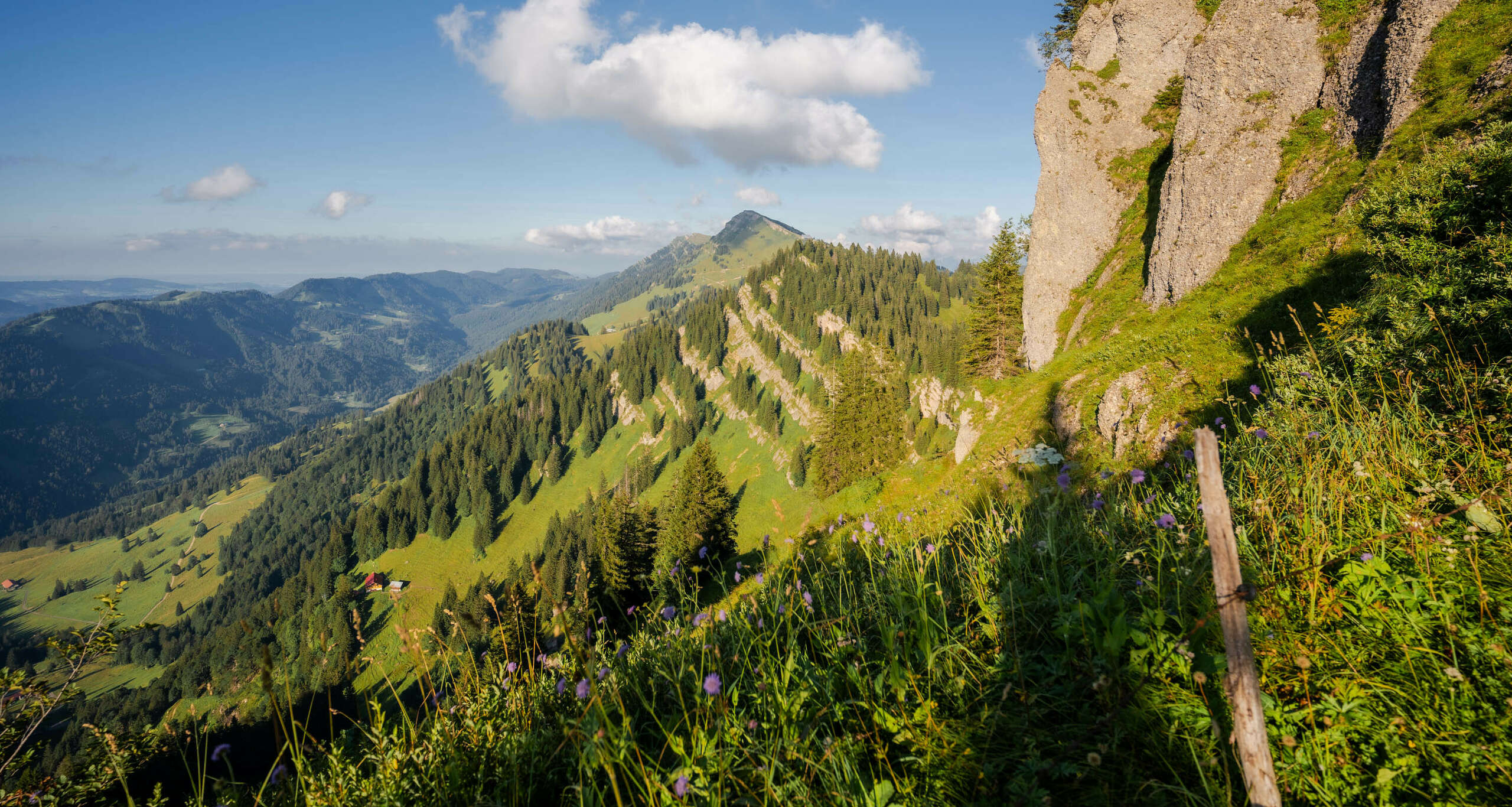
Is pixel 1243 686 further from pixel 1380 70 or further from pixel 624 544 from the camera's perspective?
pixel 624 544

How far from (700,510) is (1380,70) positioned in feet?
128

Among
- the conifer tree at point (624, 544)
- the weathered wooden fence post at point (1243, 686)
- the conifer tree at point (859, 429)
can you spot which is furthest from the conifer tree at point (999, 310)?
the weathered wooden fence post at point (1243, 686)

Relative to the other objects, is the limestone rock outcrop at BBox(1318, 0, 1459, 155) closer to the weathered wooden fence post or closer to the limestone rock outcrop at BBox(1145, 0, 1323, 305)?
the limestone rock outcrop at BBox(1145, 0, 1323, 305)

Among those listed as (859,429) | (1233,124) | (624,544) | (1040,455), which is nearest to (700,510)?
(624,544)

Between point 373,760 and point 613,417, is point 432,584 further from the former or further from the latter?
point 373,760

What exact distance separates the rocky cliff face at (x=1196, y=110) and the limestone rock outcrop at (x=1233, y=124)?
41 millimetres

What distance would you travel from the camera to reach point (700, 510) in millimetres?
40875

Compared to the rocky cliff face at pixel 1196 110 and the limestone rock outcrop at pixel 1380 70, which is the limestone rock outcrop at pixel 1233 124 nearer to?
the rocky cliff face at pixel 1196 110

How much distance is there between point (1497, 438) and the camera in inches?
173

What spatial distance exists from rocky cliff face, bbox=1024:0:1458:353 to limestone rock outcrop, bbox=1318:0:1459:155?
0.12ft

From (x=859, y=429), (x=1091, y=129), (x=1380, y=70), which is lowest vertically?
(x=859, y=429)

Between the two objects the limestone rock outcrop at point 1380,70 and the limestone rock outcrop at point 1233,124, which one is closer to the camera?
the limestone rock outcrop at point 1380,70

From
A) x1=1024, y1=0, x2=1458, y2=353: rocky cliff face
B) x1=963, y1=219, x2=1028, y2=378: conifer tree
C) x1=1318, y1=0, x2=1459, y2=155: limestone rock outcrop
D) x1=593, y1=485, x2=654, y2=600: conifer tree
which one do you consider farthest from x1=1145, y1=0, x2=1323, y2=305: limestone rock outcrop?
x1=593, y1=485, x2=654, y2=600: conifer tree

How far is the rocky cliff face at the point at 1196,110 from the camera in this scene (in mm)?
17672
